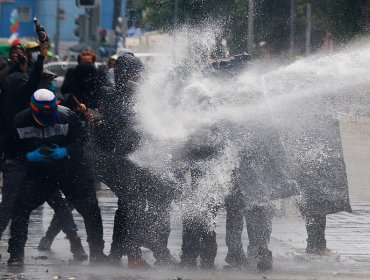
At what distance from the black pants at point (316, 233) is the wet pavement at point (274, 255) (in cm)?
12

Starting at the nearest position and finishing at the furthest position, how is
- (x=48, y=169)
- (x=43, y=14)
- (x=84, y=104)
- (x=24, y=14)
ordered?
(x=48, y=169) → (x=84, y=104) → (x=43, y=14) → (x=24, y=14)

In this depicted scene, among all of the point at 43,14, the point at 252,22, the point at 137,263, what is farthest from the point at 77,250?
the point at 43,14

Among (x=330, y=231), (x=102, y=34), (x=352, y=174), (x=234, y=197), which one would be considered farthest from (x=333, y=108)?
(x=102, y=34)

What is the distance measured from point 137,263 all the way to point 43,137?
1323mm

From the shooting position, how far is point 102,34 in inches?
1572

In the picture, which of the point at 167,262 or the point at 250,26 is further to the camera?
the point at 250,26

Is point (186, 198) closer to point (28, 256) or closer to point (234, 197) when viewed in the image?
point (234, 197)

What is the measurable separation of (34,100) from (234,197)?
185cm

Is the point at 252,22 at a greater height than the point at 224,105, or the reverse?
the point at 252,22

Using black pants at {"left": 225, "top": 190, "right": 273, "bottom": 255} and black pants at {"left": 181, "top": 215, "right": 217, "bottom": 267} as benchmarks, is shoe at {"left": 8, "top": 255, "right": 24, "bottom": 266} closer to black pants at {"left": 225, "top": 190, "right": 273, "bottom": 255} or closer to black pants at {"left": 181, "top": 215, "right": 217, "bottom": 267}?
black pants at {"left": 181, "top": 215, "right": 217, "bottom": 267}

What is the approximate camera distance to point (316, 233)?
10633 mm

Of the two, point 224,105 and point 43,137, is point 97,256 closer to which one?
point 43,137

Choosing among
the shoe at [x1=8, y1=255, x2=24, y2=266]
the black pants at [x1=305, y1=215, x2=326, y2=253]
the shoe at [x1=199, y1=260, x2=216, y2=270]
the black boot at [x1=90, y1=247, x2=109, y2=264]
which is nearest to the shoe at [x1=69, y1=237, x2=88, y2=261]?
the black boot at [x1=90, y1=247, x2=109, y2=264]

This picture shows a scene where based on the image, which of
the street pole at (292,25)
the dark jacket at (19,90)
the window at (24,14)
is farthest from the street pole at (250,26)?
the window at (24,14)
